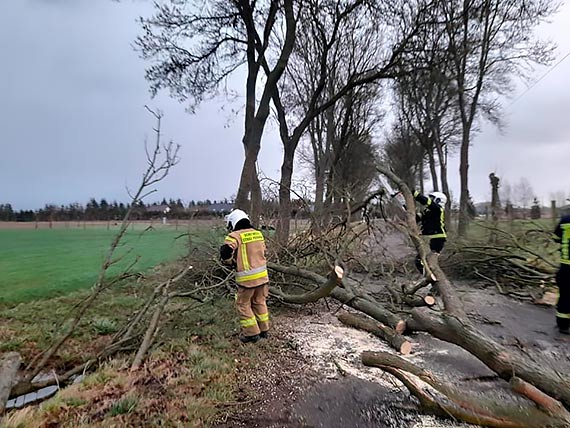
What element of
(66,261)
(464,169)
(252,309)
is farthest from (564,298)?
(66,261)

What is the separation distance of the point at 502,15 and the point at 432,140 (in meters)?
6.05

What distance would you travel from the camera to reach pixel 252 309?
5.05 metres

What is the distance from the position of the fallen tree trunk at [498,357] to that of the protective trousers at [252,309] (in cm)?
183

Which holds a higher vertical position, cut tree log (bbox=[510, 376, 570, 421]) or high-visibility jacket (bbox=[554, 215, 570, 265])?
high-visibility jacket (bbox=[554, 215, 570, 265])

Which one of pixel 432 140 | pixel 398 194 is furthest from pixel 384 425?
pixel 432 140

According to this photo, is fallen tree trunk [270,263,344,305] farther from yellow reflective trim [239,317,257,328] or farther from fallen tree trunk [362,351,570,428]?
fallen tree trunk [362,351,570,428]

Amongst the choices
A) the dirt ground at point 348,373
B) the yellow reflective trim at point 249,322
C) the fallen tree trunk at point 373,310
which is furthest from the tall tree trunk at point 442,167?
the yellow reflective trim at point 249,322

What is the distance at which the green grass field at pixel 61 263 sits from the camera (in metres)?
8.39

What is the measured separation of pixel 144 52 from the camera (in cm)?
1095

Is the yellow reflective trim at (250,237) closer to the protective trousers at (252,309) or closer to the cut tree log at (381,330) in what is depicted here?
the protective trousers at (252,309)

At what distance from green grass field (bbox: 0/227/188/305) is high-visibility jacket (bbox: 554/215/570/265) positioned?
5.73 meters

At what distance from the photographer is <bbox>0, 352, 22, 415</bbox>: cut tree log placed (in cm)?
342

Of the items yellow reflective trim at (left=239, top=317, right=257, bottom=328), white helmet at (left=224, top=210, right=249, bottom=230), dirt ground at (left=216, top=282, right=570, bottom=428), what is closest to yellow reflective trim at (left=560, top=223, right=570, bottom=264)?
dirt ground at (left=216, top=282, right=570, bottom=428)

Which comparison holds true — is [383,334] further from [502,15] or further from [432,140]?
[432,140]
